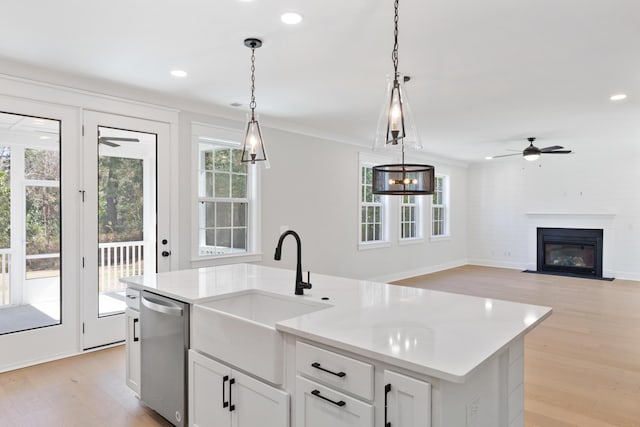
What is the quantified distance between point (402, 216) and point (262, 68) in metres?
5.28

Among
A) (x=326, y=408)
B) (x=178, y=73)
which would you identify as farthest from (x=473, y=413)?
(x=178, y=73)

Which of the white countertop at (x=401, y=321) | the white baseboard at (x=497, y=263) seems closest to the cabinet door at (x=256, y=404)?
the white countertop at (x=401, y=321)

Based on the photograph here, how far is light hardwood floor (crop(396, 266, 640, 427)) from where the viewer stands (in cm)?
276

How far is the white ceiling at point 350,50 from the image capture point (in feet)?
8.05

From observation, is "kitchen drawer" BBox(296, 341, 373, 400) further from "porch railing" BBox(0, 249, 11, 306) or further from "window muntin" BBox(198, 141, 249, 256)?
"window muntin" BBox(198, 141, 249, 256)

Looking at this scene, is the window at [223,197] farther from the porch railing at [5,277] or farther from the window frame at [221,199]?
the porch railing at [5,277]

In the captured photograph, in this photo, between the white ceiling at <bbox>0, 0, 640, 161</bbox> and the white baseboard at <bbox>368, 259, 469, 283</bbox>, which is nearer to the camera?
the white ceiling at <bbox>0, 0, 640, 161</bbox>

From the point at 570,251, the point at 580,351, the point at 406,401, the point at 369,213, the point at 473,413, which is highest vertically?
the point at 369,213

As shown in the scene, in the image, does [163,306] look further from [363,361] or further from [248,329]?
[363,361]

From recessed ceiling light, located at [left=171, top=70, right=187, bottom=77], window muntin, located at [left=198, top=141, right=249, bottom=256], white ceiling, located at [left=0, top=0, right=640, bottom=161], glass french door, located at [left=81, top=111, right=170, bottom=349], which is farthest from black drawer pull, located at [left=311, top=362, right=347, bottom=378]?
window muntin, located at [left=198, top=141, right=249, bottom=256]

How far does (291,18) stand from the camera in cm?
256

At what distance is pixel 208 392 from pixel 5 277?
2.77 m

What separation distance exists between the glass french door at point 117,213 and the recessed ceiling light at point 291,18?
7.55ft

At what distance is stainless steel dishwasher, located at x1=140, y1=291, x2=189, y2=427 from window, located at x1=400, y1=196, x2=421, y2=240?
6.05 metres
